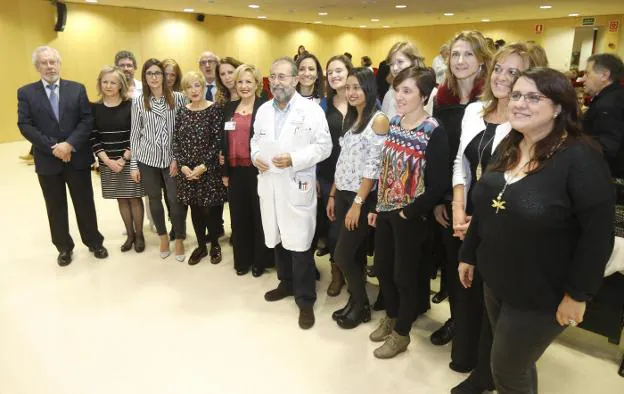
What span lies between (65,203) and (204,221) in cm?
120

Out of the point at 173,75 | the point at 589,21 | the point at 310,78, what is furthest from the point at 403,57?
the point at 589,21

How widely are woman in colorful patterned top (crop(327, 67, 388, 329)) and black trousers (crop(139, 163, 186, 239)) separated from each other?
1603 millimetres

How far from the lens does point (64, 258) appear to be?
3768mm

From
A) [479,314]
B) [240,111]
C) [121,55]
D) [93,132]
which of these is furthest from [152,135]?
[479,314]

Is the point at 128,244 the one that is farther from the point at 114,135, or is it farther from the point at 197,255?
the point at 114,135

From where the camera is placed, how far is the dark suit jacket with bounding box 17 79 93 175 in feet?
11.3

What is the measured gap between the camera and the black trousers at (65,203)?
11.9ft

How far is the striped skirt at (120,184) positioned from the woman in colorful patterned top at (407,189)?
7.58ft

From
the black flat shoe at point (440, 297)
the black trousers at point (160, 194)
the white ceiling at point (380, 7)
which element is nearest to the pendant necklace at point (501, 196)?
the black flat shoe at point (440, 297)

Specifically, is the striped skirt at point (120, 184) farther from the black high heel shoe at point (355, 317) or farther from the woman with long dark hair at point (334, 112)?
the black high heel shoe at point (355, 317)

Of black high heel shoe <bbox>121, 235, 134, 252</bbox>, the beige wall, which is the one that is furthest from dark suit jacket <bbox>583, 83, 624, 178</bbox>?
the beige wall

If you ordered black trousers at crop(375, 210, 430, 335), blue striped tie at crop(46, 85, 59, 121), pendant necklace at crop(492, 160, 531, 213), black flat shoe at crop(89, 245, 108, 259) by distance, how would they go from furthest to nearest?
1. black flat shoe at crop(89, 245, 108, 259)
2. blue striped tie at crop(46, 85, 59, 121)
3. black trousers at crop(375, 210, 430, 335)
4. pendant necklace at crop(492, 160, 531, 213)

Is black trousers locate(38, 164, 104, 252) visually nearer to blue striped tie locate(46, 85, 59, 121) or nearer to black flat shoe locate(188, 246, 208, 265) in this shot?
blue striped tie locate(46, 85, 59, 121)

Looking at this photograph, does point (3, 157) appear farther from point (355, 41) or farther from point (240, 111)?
point (355, 41)
